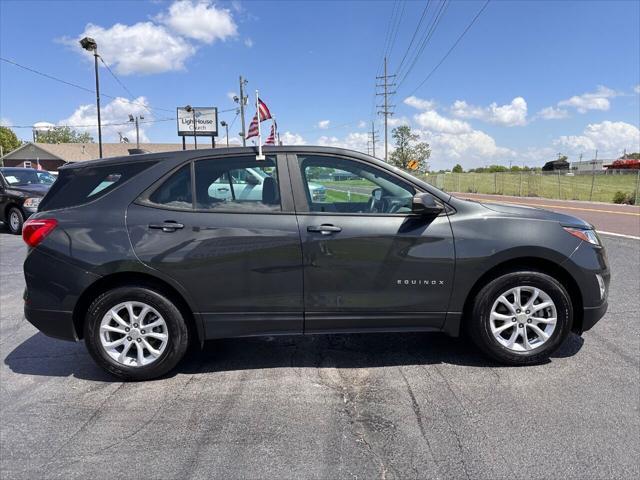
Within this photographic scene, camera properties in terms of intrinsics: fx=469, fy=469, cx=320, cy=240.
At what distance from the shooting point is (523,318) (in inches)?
146

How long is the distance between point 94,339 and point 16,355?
122cm

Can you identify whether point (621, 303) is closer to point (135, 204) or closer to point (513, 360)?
point (513, 360)

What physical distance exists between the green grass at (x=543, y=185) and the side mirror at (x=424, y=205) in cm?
2744

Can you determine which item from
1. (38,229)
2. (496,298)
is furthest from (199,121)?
(496,298)

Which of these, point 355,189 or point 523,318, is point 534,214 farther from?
point 355,189

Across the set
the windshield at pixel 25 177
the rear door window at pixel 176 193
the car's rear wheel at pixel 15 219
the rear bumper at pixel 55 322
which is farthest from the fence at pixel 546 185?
the rear bumper at pixel 55 322

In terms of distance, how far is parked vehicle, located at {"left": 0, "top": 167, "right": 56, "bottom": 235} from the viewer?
37.2 ft

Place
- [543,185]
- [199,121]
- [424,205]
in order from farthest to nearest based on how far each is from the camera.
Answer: [199,121] < [543,185] < [424,205]

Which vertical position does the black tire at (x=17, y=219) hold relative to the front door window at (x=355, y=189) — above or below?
below

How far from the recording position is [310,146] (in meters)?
3.79

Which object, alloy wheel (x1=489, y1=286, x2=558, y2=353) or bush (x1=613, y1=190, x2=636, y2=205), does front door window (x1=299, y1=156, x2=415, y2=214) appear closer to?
alloy wheel (x1=489, y1=286, x2=558, y2=353)

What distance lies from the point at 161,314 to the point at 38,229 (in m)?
1.14

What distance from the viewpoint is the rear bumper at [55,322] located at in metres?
3.56

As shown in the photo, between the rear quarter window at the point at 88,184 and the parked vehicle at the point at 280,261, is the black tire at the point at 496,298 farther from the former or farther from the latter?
the rear quarter window at the point at 88,184
